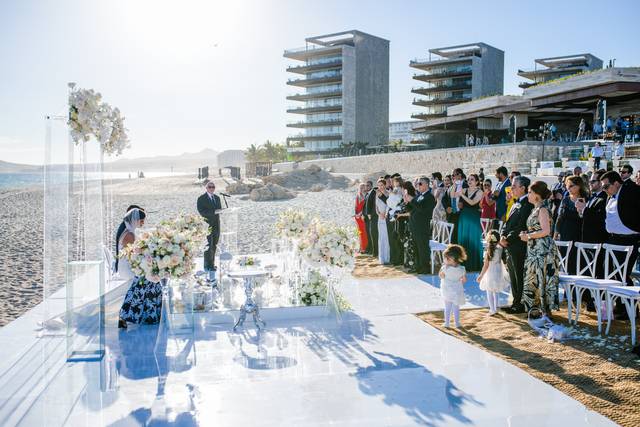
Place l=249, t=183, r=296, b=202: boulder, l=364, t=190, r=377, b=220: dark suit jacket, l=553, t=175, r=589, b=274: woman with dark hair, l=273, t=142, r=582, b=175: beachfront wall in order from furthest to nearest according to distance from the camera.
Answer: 1. l=249, t=183, r=296, b=202: boulder
2. l=273, t=142, r=582, b=175: beachfront wall
3. l=364, t=190, r=377, b=220: dark suit jacket
4. l=553, t=175, r=589, b=274: woman with dark hair

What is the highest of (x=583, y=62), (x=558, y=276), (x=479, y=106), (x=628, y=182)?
(x=583, y=62)

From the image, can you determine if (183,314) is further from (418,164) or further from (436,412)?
(418,164)

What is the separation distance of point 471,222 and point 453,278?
4.28 meters

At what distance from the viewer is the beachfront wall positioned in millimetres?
30625

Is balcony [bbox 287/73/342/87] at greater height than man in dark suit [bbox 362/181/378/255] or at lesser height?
greater

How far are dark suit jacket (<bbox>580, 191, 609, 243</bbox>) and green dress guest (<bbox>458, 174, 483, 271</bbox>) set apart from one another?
2.86 metres

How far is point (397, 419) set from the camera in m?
4.62

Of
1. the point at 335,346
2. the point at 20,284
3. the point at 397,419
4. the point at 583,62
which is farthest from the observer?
the point at 583,62

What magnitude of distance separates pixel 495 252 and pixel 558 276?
0.88 meters

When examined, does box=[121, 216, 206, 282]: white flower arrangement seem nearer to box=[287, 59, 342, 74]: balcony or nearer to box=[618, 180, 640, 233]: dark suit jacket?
box=[618, 180, 640, 233]: dark suit jacket

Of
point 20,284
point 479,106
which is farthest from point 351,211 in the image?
point 479,106

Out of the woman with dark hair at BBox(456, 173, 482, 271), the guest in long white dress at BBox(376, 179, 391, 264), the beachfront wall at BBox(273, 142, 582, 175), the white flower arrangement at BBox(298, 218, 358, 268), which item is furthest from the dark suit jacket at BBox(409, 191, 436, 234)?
the beachfront wall at BBox(273, 142, 582, 175)

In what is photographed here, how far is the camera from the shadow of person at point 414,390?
4734 mm

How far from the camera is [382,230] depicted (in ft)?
41.1
